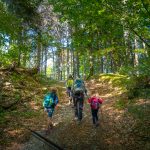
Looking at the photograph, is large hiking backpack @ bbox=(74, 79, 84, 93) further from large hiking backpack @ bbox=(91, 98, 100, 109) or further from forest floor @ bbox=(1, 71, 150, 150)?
forest floor @ bbox=(1, 71, 150, 150)

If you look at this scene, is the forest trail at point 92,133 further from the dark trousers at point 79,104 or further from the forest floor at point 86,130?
the dark trousers at point 79,104

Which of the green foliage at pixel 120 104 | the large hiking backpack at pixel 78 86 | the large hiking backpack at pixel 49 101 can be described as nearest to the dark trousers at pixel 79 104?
the large hiking backpack at pixel 78 86

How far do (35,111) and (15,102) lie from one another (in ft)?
5.34

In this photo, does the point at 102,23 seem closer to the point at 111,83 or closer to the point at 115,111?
the point at 115,111

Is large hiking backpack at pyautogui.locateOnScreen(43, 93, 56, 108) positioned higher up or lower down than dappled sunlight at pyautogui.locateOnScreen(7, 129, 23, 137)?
higher up

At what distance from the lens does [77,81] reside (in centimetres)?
1270

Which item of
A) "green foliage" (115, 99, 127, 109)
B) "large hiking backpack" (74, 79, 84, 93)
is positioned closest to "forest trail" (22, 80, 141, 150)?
"green foliage" (115, 99, 127, 109)

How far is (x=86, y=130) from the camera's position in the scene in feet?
38.8

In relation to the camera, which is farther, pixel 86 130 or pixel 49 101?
pixel 49 101

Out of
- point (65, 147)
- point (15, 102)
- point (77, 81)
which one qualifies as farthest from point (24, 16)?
point (65, 147)

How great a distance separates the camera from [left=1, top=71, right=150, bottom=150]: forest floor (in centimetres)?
1009

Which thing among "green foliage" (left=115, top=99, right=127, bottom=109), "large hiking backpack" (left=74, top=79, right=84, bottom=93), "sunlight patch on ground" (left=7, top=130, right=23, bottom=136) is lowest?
"sunlight patch on ground" (left=7, top=130, right=23, bottom=136)

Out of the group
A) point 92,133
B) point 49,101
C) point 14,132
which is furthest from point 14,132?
point 92,133

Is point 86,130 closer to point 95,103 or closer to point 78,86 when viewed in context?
point 95,103
